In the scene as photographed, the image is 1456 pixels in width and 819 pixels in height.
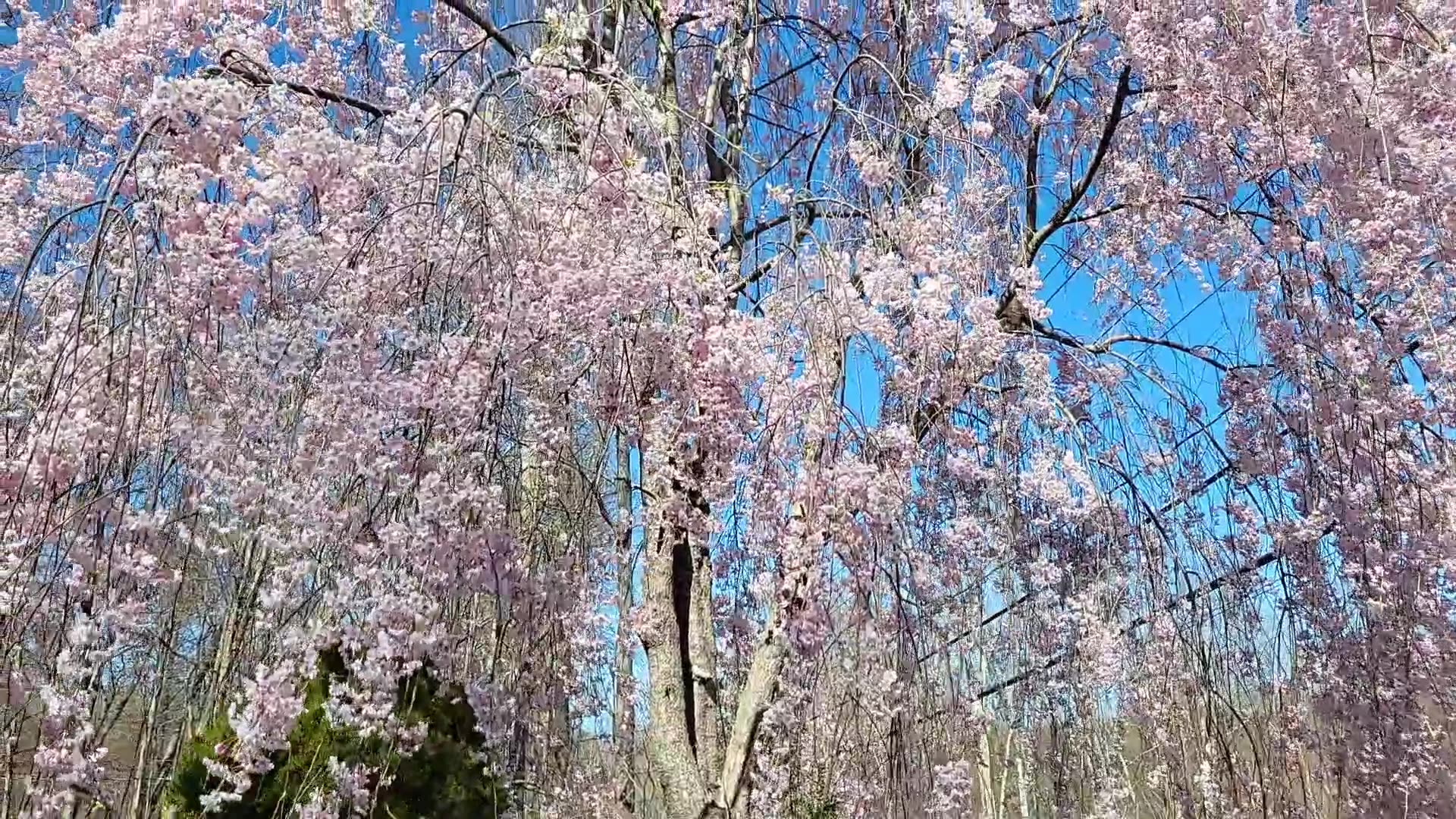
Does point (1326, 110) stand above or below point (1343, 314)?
above

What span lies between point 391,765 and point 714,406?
1.15 meters

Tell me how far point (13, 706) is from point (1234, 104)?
11.4 feet

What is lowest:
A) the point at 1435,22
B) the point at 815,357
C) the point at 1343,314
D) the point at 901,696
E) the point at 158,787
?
the point at 158,787

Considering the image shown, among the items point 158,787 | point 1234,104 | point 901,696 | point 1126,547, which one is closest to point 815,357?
point 901,696

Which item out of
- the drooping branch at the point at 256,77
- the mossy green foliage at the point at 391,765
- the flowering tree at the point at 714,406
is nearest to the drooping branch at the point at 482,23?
the flowering tree at the point at 714,406

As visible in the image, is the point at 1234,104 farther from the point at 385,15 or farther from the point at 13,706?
the point at 13,706

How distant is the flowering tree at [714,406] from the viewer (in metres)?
2.06

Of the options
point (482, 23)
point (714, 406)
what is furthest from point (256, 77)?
point (714, 406)

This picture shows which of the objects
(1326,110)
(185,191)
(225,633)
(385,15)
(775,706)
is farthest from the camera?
(385,15)

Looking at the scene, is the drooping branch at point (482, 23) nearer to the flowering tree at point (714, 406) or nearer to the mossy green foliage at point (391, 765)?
the flowering tree at point (714, 406)

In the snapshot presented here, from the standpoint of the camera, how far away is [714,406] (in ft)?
8.64

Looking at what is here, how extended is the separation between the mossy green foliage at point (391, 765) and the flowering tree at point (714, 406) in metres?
0.10

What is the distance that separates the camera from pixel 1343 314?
3.14 meters

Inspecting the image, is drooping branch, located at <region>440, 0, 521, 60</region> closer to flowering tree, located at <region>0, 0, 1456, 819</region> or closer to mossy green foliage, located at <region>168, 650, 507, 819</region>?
flowering tree, located at <region>0, 0, 1456, 819</region>
